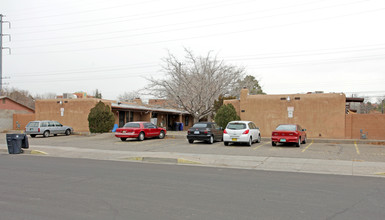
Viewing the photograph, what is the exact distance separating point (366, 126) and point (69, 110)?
28.0 meters

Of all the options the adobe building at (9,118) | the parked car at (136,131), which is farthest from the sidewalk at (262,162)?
the adobe building at (9,118)

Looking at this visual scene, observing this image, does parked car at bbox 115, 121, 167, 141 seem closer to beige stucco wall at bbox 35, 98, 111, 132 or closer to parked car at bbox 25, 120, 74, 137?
parked car at bbox 25, 120, 74, 137

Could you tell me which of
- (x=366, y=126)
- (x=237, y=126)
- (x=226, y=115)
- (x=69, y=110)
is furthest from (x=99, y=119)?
(x=366, y=126)

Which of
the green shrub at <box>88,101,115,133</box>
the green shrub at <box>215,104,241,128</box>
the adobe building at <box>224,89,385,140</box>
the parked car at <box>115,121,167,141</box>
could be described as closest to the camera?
the adobe building at <box>224,89,385,140</box>

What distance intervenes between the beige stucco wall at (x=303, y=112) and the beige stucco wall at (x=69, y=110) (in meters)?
15.2

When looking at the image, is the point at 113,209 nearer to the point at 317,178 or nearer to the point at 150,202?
the point at 150,202

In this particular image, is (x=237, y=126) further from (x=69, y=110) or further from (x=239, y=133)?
(x=69, y=110)

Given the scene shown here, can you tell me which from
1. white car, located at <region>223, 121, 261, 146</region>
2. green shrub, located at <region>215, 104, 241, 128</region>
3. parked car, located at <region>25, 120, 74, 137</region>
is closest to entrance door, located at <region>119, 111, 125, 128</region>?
parked car, located at <region>25, 120, 74, 137</region>

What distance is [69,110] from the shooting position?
33156 mm

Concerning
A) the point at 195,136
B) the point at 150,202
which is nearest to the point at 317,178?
the point at 150,202

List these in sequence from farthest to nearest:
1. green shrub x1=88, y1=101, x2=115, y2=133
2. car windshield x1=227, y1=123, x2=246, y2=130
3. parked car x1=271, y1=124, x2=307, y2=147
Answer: green shrub x1=88, y1=101, x2=115, y2=133 < car windshield x1=227, y1=123, x2=246, y2=130 < parked car x1=271, y1=124, x2=307, y2=147

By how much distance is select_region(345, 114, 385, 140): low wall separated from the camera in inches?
866

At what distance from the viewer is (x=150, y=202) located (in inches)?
263

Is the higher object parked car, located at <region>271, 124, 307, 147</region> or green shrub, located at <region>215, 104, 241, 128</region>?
green shrub, located at <region>215, 104, 241, 128</region>
